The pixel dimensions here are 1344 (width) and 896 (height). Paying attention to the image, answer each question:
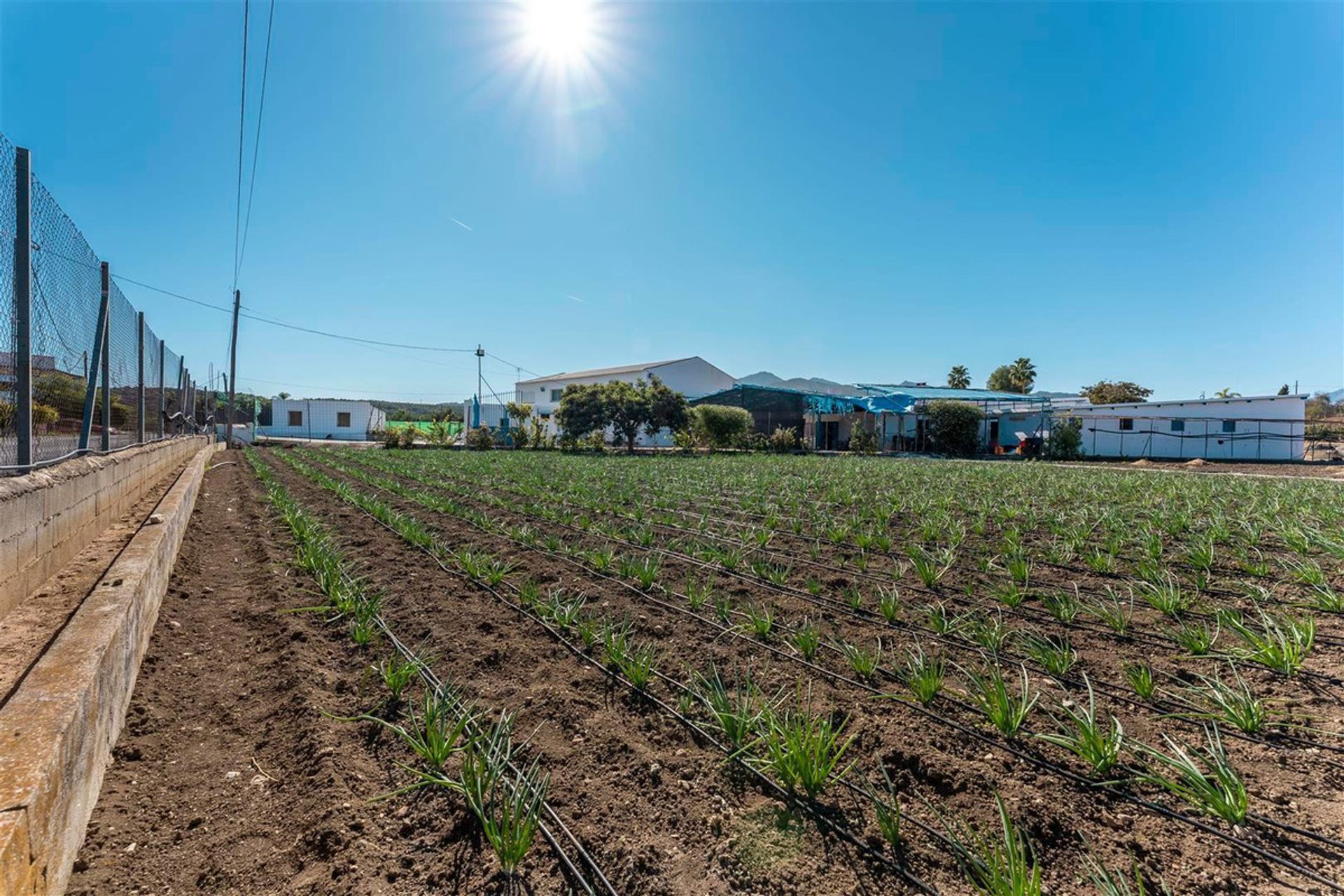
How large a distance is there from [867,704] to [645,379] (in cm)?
4274

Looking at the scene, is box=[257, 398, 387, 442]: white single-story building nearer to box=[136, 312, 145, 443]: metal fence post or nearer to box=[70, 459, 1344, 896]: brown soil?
box=[136, 312, 145, 443]: metal fence post

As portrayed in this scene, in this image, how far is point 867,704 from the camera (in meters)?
2.88

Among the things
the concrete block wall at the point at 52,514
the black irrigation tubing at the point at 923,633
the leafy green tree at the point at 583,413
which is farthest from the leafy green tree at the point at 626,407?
the concrete block wall at the point at 52,514

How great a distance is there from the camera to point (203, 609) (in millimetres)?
4363

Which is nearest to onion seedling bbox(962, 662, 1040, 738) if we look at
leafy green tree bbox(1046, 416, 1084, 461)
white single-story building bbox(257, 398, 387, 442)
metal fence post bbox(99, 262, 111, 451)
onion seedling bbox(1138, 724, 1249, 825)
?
onion seedling bbox(1138, 724, 1249, 825)

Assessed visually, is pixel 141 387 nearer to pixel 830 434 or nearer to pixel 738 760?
pixel 738 760

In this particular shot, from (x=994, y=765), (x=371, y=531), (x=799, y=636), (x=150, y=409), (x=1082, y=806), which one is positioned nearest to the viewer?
(x=1082, y=806)

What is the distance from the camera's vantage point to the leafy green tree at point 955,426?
97.8 ft

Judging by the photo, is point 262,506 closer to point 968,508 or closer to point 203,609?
point 203,609

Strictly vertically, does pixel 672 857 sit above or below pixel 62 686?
below

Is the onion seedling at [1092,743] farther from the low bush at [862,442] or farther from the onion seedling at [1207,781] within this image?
the low bush at [862,442]

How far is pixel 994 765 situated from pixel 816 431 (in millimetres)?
33329

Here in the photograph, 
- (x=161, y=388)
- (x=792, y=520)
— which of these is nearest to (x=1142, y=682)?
(x=792, y=520)

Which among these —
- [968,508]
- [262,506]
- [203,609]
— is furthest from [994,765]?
[262,506]
